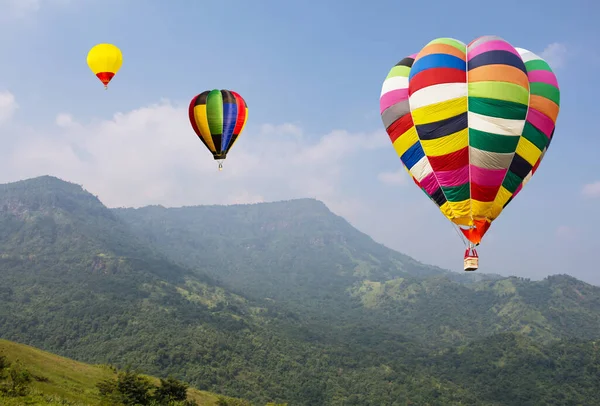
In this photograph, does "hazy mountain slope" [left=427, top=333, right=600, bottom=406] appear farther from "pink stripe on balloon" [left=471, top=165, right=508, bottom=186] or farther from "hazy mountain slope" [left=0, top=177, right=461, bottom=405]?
"pink stripe on balloon" [left=471, top=165, right=508, bottom=186]

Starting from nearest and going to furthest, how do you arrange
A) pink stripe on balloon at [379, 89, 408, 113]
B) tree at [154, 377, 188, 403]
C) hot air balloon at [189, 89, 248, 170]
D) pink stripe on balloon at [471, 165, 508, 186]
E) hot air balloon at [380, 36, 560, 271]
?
hot air balloon at [380, 36, 560, 271] < pink stripe on balloon at [471, 165, 508, 186] < pink stripe on balloon at [379, 89, 408, 113] < hot air balloon at [189, 89, 248, 170] < tree at [154, 377, 188, 403]

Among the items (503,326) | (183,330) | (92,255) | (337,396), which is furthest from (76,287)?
(503,326)

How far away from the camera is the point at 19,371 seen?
27609 mm

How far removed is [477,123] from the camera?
613 inches

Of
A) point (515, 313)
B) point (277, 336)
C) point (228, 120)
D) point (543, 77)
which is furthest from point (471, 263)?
point (515, 313)

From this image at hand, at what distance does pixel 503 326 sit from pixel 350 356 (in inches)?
3401

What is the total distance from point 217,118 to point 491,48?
2171 cm

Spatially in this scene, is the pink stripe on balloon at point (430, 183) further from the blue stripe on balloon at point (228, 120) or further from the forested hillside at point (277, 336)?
the forested hillside at point (277, 336)

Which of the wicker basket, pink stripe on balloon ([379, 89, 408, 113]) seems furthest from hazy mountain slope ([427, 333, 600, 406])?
pink stripe on balloon ([379, 89, 408, 113])

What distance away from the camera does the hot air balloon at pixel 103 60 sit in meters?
35.1

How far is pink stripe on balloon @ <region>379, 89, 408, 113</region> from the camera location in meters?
17.8

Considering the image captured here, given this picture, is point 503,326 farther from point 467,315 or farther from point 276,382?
point 276,382

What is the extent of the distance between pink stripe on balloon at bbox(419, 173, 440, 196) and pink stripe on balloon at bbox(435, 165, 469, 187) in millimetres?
259

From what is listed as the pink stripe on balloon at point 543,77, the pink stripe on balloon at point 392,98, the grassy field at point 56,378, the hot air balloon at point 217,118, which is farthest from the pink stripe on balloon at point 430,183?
the grassy field at point 56,378
